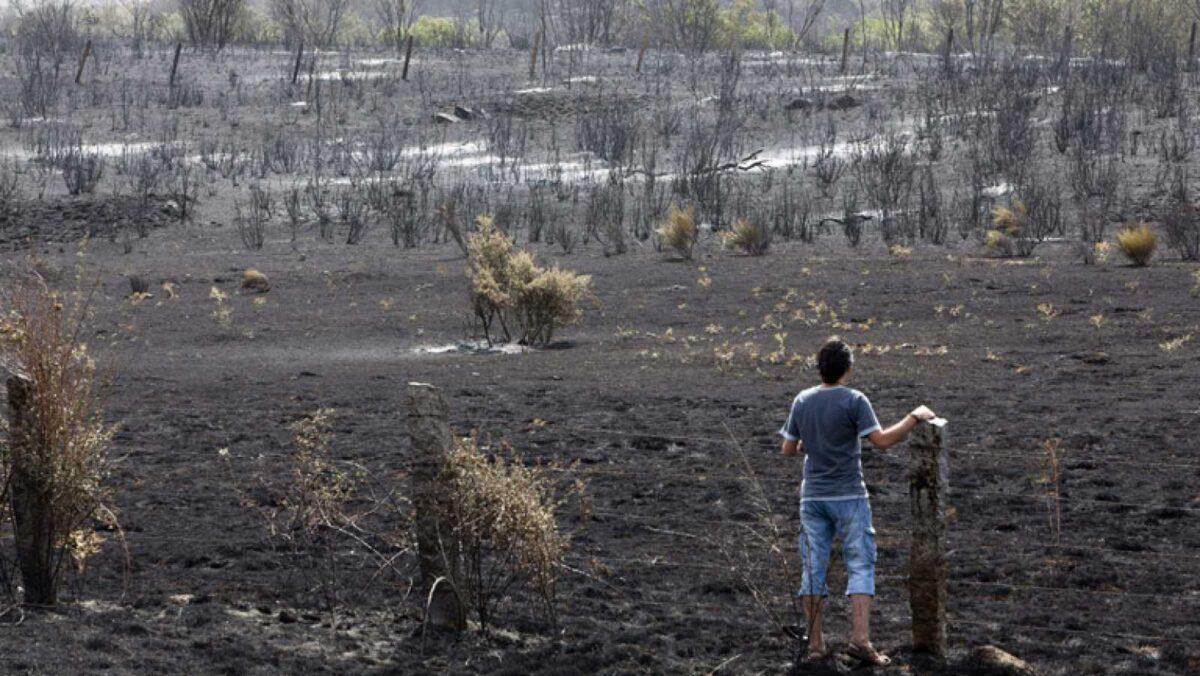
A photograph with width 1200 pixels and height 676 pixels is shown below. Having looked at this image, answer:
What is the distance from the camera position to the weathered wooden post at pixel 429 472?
689cm

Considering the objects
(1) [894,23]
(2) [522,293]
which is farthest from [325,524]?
(1) [894,23]

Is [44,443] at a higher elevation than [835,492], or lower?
higher

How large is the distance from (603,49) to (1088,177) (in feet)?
94.7

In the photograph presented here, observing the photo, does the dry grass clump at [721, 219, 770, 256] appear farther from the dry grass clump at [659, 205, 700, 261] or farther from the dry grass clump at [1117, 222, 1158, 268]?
the dry grass clump at [1117, 222, 1158, 268]

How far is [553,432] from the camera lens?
40.3 ft

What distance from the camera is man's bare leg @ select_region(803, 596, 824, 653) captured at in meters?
6.66

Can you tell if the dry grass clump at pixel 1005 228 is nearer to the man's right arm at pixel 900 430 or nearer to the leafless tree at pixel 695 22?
the man's right arm at pixel 900 430

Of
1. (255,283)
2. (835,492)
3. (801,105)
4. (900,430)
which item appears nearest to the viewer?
(900,430)

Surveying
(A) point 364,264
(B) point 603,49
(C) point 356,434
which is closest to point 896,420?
(C) point 356,434

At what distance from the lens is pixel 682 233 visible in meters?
24.4

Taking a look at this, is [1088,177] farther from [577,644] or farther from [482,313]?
[577,644]

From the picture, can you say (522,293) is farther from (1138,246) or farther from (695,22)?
(695,22)

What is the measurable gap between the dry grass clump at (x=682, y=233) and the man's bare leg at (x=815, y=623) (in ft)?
57.8

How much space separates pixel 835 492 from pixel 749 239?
18302 millimetres
